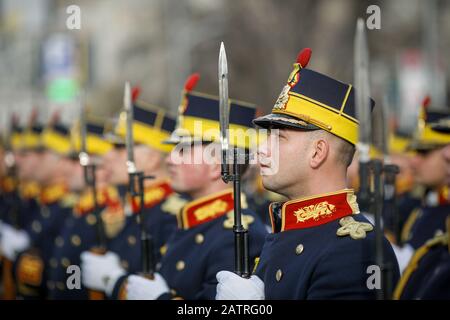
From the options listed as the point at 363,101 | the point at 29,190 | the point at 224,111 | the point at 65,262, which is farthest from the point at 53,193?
the point at 363,101

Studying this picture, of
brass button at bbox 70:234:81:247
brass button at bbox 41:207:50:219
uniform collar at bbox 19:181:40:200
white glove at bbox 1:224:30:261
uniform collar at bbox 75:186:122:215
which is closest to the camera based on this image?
brass button at bbox 70:234:81:247

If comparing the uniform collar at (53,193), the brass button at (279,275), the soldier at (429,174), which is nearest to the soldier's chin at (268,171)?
the brass button at (279,275)

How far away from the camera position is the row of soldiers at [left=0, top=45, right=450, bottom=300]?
3.88m

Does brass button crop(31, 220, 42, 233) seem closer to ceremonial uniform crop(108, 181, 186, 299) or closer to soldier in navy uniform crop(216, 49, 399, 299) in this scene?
ceremonial uniform crop(108, 181, 186, 299)

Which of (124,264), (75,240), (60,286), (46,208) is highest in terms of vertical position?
(124,264)

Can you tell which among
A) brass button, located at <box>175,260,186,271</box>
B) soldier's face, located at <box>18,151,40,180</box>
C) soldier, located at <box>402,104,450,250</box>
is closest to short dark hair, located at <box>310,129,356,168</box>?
brass button, located at <box>175,260,186,271</box>

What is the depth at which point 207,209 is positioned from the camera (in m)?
5.31

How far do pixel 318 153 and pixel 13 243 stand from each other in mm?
6700

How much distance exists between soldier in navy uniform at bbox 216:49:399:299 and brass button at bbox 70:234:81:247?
404 cm

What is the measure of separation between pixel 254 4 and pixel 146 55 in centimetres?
1268

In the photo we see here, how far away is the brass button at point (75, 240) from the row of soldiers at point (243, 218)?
1.1 inches

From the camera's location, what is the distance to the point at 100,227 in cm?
640

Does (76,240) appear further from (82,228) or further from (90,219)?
(90,219)
